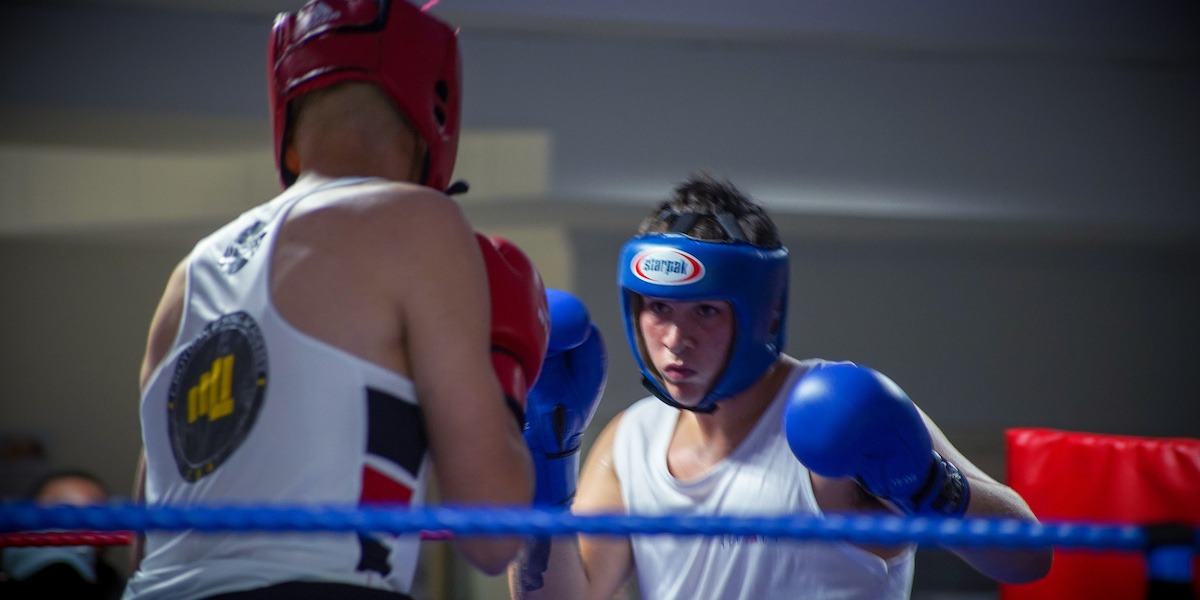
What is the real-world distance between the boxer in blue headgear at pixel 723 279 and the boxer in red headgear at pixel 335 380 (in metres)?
0.68

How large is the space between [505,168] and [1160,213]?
2.42m

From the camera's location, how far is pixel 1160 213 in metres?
3.98

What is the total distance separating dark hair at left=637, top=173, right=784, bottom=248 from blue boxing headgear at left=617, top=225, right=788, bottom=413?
3cm

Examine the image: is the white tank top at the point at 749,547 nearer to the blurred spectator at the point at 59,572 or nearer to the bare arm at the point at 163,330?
the bare arm at the point at 163,330

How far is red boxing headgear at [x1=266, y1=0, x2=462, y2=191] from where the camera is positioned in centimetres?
125

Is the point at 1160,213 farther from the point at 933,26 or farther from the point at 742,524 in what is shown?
the point at 742,524

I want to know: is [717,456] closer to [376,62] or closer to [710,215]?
[710,215]

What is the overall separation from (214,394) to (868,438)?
83cm

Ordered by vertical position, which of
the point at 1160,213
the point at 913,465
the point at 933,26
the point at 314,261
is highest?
the point at 933,26

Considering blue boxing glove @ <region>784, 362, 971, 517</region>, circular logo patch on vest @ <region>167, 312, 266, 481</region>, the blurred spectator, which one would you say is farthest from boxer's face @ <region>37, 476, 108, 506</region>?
blue boxing glove @ <region>784, 362, 971, 517</region>

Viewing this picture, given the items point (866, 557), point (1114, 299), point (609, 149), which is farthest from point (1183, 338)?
Result: point (866, 557)

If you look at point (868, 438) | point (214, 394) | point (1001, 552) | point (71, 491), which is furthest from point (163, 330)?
point (71, 491)

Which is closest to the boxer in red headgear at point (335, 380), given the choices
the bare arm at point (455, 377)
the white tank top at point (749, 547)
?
the bare arm at point (455, 377)

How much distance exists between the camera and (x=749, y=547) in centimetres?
189
